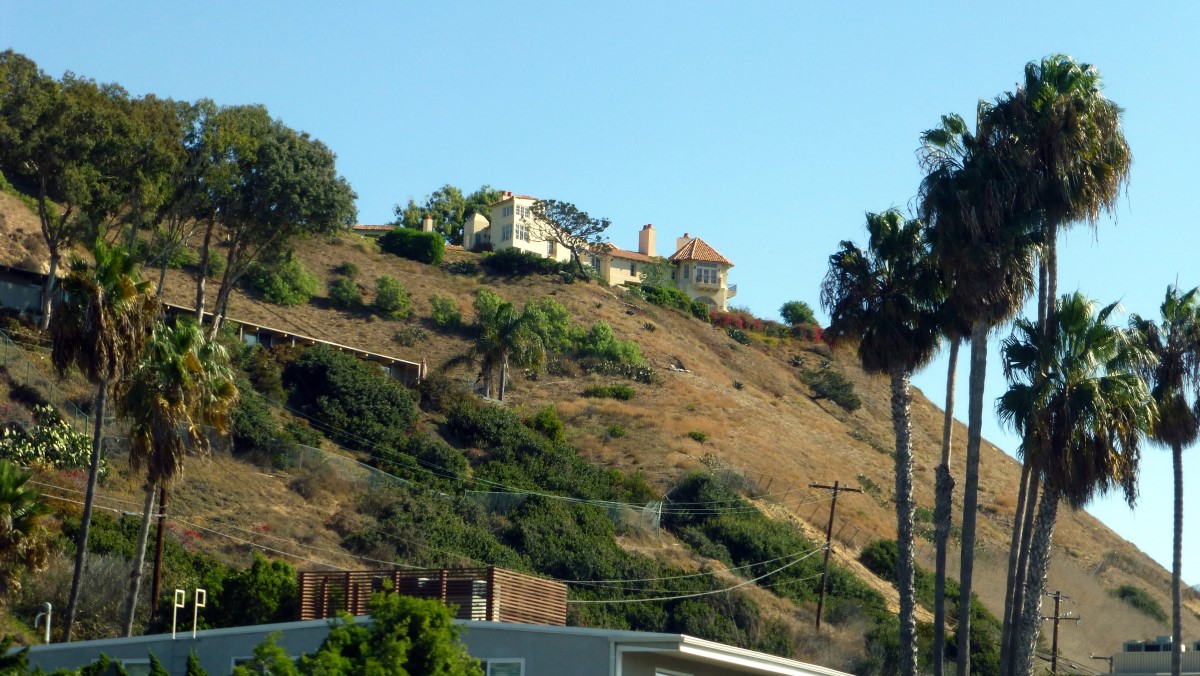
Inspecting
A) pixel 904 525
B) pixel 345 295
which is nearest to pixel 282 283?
pixel 345 295

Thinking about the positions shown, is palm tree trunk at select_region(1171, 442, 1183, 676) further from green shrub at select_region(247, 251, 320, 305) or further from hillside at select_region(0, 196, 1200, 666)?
green shrub at select_region(247, 251, 320, 305)

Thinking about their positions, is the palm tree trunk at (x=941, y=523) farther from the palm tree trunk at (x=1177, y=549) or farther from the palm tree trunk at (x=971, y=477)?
the palm tree trunk at (x=1177, y=549)

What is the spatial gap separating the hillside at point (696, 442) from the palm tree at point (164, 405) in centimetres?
1690

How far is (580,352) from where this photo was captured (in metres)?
99.3

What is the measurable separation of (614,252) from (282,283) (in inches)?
1867

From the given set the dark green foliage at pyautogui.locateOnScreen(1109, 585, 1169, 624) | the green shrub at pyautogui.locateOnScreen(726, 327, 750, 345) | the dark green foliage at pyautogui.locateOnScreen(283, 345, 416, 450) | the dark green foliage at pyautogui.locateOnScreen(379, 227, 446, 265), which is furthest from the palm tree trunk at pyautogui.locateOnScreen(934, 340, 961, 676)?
the green shrub at pyautogui.locateOnScreen(726, 327, 750, 345)

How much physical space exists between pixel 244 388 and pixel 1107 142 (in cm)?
4259

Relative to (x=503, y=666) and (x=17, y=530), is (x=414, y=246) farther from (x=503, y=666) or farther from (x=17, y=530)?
(x=503, y=666)

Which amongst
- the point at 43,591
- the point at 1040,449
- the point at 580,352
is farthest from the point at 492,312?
the point at 1040,449

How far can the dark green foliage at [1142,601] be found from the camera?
7744 cm

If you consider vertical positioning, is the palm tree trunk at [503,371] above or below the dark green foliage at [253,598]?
above

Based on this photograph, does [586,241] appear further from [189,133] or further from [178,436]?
[178,436]

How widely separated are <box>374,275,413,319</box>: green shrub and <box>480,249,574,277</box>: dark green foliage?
55.4 ft

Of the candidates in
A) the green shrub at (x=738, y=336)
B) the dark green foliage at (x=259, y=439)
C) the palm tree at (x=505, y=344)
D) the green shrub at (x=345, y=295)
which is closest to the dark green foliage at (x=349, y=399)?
the dark green foliage at (x=259, y=439)
